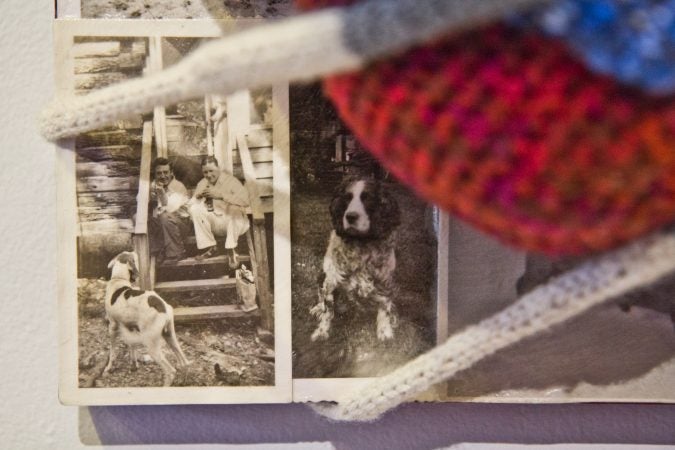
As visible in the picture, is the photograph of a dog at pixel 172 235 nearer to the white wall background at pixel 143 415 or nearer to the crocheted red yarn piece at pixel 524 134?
the white wall background at pixel 143 415

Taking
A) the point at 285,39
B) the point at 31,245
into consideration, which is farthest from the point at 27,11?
the point at 285,39

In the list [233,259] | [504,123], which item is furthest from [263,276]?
[504,123]

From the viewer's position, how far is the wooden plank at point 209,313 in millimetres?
377

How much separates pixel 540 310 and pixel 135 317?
0.86 ft

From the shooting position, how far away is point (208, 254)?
375 millimetres

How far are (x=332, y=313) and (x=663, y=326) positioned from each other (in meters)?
0.22

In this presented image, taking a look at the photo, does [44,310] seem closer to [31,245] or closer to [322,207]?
[31,245]

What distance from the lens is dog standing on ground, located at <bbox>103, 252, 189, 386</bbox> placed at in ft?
1.23

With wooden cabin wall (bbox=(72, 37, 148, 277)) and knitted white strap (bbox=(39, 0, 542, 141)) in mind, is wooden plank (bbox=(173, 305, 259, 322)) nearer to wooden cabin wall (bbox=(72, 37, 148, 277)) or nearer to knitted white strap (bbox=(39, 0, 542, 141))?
A: wooden cabin wall (bbox=(72, 37, 148, 277))

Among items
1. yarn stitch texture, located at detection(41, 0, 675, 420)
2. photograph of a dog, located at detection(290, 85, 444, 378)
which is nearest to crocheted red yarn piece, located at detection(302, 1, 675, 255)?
yarn stitch texture, located at detection(41, 0, 675, 420)

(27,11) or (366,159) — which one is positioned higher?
(27,11)

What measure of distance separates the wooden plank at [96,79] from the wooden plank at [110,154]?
0.13 ft

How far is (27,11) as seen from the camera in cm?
37

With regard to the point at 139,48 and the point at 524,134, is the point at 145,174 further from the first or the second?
the point at 524,134
